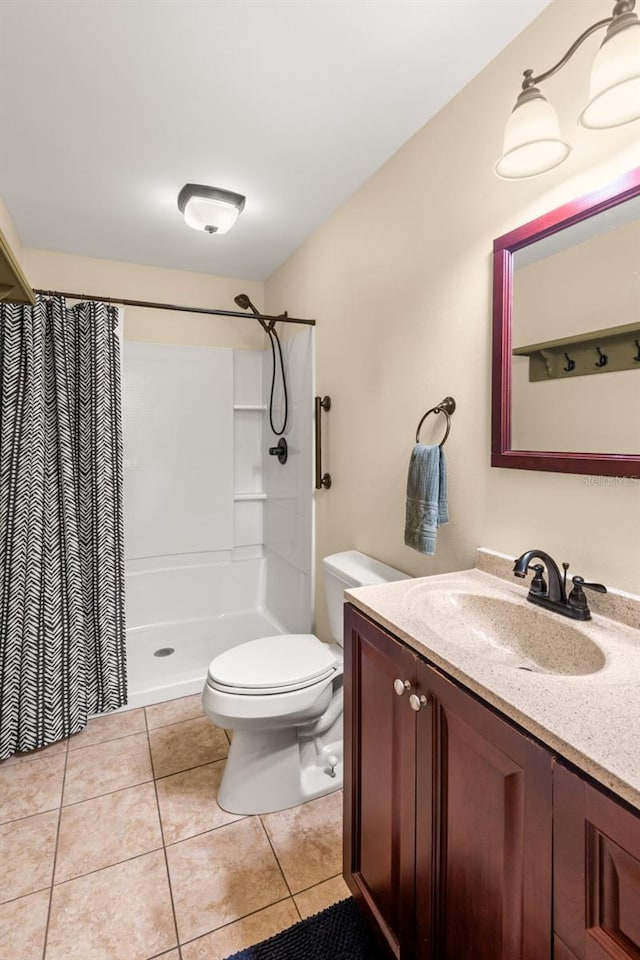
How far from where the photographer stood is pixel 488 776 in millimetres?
755

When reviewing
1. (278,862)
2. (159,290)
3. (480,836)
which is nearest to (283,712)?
(278,862)

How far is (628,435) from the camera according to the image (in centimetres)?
101

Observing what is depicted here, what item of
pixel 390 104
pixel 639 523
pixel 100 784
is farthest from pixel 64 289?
pixel 639 523

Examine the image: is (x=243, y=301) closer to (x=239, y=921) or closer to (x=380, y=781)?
(x=380, y=781)

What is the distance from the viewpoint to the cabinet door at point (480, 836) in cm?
67

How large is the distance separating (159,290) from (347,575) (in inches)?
87.2

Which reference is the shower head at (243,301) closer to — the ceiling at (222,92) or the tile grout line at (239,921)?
the ceiling at (222,92)

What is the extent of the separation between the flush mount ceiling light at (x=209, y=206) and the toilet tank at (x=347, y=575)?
1.55 metres

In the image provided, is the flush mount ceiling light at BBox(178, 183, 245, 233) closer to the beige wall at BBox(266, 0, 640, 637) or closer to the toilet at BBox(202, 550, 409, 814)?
the beige wall at BBox(266, 0, 640, 637)

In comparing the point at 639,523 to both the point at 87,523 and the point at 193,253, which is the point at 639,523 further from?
the point at 193,253

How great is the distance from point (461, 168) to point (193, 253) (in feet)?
5.71

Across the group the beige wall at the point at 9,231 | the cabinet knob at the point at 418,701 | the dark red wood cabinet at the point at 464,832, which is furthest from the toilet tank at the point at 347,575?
the beige wall at the point at 9,231

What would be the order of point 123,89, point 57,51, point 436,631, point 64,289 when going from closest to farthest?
1. point 436,631
2. point 57,51
3. point 123,89
4. point 64,289

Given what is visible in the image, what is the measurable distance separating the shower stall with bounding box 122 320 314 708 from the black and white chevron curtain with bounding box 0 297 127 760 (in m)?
0.49
